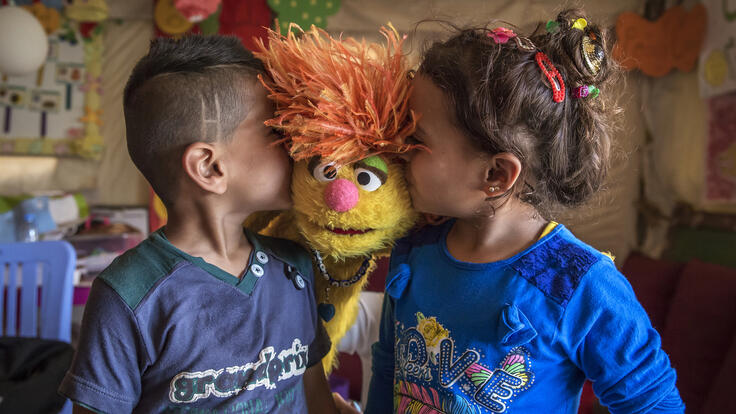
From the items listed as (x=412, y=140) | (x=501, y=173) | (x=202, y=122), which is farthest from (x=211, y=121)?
(x=501, y=173)

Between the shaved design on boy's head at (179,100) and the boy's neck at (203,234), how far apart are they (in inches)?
1.8

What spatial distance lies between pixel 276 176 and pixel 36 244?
137 cm

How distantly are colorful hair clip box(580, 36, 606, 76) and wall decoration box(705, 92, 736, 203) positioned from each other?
2.19 metres

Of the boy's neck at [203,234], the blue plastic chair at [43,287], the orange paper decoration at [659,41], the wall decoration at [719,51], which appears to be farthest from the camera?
the orange paper decoration at [659,41]

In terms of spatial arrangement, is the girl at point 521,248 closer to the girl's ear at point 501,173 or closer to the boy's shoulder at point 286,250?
the girl's ear at point 501,173

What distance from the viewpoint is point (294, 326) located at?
32.4 inches

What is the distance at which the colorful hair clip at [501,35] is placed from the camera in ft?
2.36

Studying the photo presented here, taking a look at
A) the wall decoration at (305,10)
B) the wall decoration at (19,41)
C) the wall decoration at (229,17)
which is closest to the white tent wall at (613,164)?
the wall decoration at (305,10)

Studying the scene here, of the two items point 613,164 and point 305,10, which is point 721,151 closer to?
point 613,164

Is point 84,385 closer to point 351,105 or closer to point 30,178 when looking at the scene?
point 351,105

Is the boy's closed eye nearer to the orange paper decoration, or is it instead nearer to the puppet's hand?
the puppet's hand

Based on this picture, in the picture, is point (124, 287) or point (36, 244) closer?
point (124, 287)

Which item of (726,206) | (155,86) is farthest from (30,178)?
(726,206)

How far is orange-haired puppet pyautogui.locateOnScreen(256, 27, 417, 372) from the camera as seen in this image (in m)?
0.72
